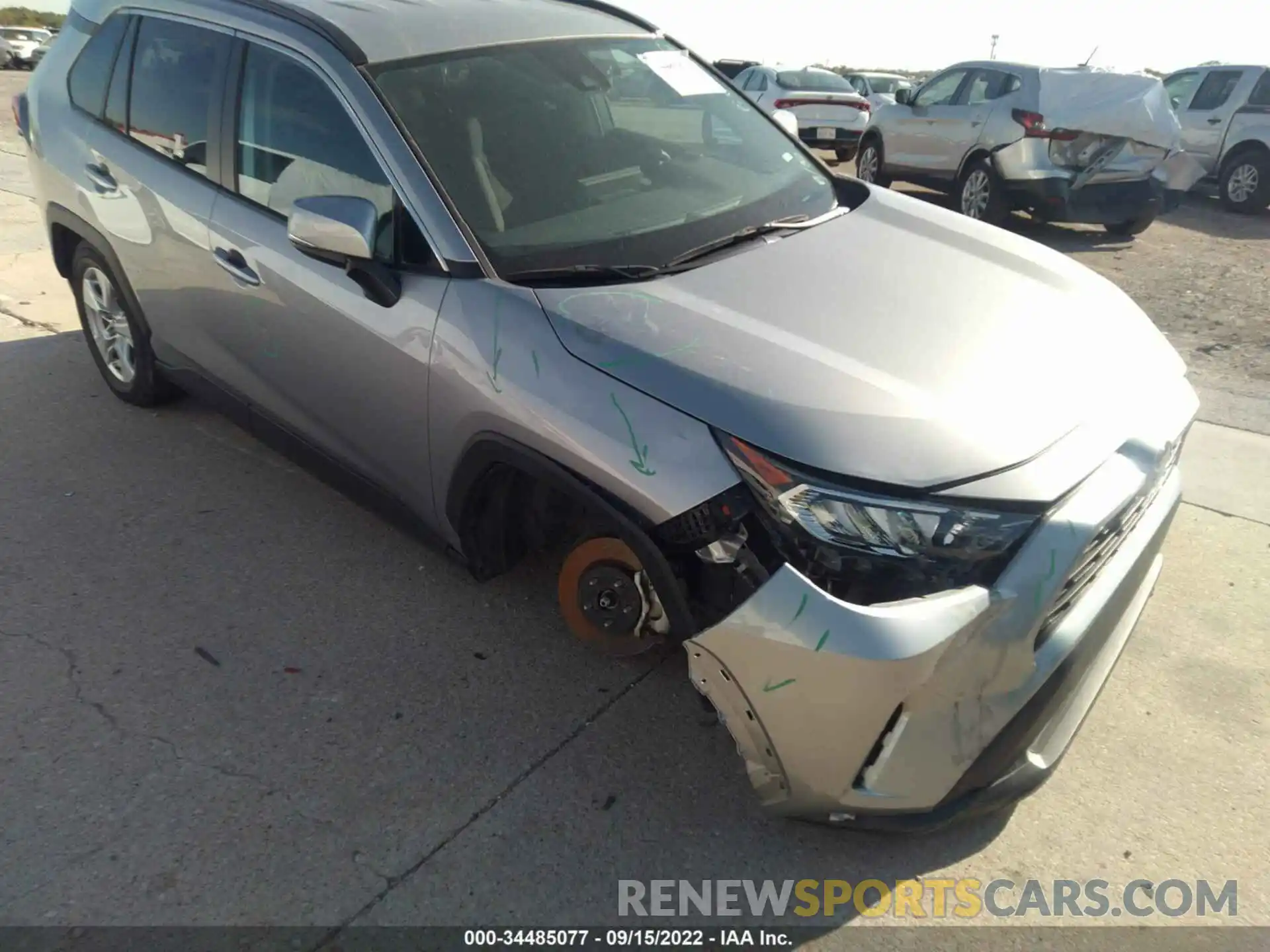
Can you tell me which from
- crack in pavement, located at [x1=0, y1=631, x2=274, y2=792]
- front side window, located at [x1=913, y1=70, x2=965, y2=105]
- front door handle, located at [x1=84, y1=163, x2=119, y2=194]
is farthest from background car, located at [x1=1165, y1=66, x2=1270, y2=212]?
crack in pavement, located at [x1=0, y1=631, x2=274, y2=792]

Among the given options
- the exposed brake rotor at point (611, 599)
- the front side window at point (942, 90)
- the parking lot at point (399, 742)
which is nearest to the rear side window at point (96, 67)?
the parking lot at point (399, 742)

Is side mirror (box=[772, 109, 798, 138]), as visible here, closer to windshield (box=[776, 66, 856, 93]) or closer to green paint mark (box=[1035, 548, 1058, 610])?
green paint mark (box=[1035, 548, 1058, 610])

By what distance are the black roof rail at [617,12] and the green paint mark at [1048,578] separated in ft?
8.69

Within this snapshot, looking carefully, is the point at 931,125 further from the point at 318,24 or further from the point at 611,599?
the point at 611,599

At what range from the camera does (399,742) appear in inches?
107

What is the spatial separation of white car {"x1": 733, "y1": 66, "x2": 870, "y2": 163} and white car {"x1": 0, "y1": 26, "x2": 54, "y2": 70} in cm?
2374

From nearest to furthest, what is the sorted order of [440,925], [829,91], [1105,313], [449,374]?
1. [440,925]
2. [449,374]
3. [1105,313]
4. [829,91]

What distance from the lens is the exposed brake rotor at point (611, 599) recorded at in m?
2.61

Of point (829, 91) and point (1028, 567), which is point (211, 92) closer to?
point (1028, 567)

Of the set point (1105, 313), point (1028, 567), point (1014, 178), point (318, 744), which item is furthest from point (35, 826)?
point (1014, 178)

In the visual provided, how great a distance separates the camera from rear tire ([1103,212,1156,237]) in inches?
357

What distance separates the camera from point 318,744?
2.70 meters

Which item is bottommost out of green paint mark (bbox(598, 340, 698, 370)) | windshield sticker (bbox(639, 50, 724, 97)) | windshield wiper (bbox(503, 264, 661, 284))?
green paint mark (bbox(598, 340, 698, 370))

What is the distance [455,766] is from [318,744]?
15.5 inches
